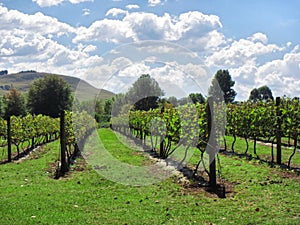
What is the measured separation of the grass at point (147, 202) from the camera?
6.68 m

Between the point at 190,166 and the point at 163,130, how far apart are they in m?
3.54

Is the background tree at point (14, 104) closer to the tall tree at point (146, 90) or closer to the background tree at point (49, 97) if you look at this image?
the background tree at point (49, 97)

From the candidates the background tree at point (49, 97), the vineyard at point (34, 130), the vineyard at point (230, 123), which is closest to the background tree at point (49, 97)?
the background tree at point (49, 97)

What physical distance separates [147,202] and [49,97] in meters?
64.3

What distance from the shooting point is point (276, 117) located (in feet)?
47.1

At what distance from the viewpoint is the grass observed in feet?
21.9

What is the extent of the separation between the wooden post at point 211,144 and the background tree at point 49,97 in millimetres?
59021

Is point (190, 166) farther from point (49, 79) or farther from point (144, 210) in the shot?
point (49, 79)

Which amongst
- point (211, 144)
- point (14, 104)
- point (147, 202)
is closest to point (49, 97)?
point (14, 104)

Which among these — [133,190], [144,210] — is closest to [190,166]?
[133,190]

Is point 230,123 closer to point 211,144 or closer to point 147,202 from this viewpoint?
point 211,144

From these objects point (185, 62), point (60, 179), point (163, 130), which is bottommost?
point (60, 179)

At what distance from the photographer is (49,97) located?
2734 inches

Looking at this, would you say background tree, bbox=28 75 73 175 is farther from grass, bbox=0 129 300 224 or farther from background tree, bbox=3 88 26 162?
grass, bbox=0 129 300 224
